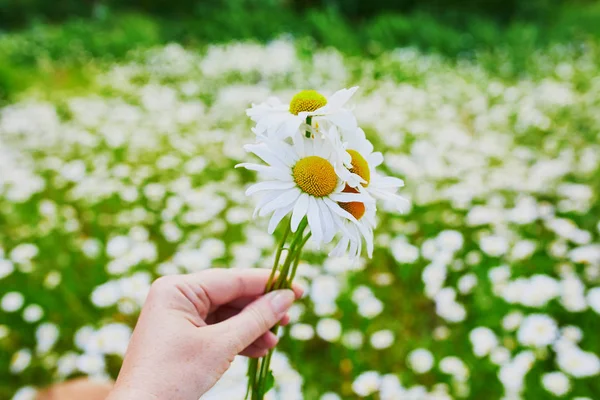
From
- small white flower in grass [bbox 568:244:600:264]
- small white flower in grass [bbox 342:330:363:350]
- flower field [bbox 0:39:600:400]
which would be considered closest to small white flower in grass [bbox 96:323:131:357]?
flower field [bbox 0:39:600:400]

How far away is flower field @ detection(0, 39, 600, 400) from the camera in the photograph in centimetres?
201

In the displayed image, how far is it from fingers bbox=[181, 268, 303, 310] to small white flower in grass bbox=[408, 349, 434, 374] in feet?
3.23

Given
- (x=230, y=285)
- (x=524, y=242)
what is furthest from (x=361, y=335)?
(x=230, y=285)

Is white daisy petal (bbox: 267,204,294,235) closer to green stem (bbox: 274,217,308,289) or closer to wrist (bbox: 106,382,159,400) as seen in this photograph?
green stem (bbox: 274,217,308,289)

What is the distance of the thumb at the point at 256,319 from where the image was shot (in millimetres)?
1009

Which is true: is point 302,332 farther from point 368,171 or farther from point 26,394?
point 368,171

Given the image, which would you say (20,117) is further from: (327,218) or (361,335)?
(327,218)

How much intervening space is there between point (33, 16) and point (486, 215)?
1373cm

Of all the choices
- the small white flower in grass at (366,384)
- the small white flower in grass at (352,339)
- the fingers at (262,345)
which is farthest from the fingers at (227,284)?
the small white flower in grass at (352,339)

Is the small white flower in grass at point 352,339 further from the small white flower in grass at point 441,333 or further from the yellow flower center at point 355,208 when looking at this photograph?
the yellow flower center at point 355,208

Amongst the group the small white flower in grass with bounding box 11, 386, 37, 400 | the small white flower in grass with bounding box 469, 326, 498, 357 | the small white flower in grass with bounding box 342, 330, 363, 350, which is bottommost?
the small white flower in grass with bounding box 11, 386, 37, 400

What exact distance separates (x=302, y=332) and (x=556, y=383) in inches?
36.9

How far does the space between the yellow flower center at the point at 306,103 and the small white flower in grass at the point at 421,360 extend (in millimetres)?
1395

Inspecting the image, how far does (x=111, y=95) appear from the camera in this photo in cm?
491
